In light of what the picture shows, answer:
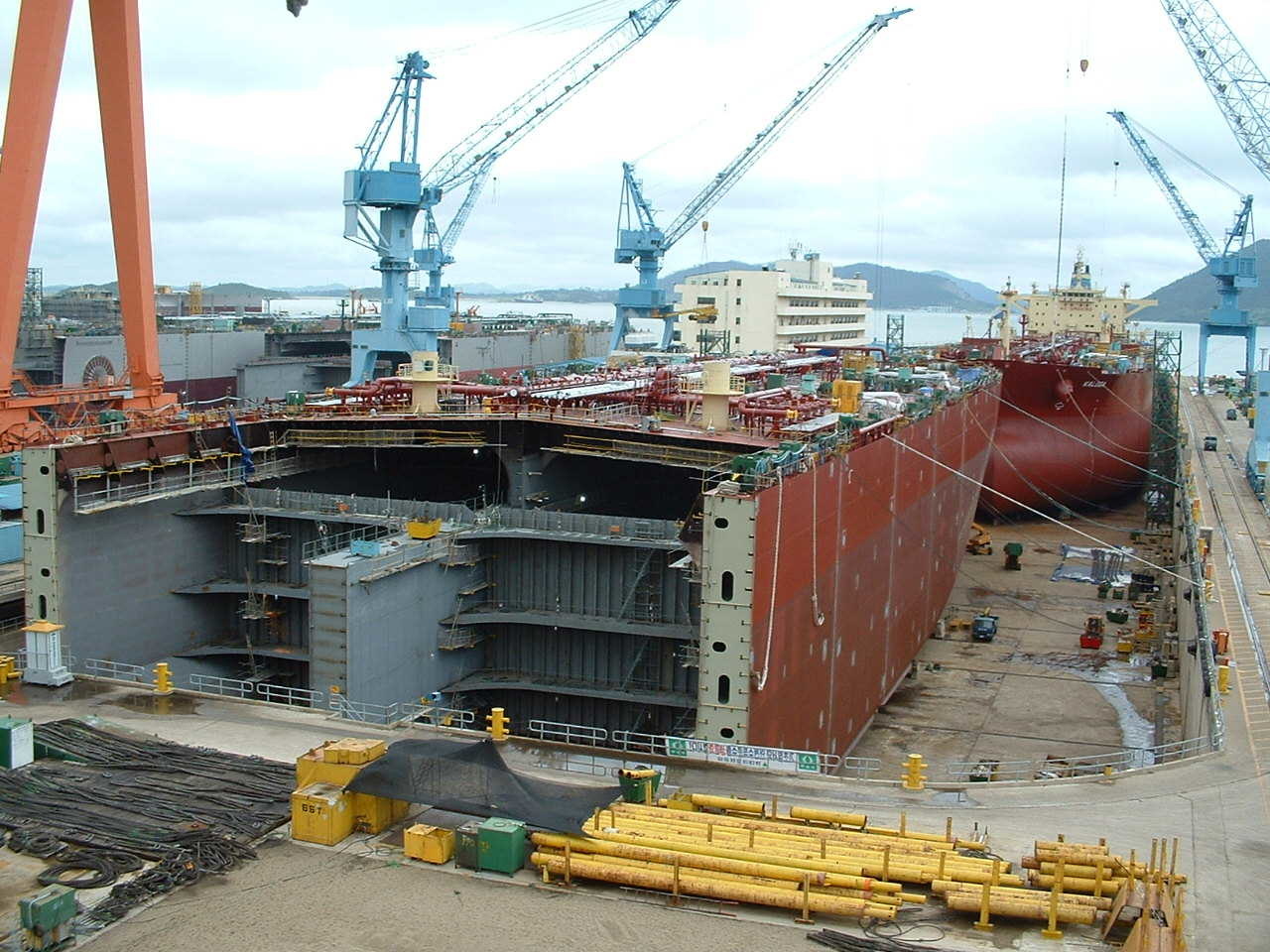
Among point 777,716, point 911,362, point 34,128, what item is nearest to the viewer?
point 777,716

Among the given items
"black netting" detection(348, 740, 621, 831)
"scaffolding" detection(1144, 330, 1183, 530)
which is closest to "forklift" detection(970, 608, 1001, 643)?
"scaffolding" detection(1144, 330, 1183, 530)

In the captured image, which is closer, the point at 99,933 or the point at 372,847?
the point at 99,933

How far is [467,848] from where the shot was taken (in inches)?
539

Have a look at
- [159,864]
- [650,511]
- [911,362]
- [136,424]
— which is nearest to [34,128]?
[136,424]

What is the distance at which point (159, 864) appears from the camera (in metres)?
13.6

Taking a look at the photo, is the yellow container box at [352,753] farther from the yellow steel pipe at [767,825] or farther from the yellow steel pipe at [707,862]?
the yellow steel pipe at [767,825]

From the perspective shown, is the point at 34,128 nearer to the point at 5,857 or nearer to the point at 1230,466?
the point at 5,857

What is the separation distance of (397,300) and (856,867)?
5204 cm

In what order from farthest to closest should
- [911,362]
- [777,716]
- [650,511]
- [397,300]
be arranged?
1. [397,300]
2. [911,362]
3. [650,511]
4. [777,716]

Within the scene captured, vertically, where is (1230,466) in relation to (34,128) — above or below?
below

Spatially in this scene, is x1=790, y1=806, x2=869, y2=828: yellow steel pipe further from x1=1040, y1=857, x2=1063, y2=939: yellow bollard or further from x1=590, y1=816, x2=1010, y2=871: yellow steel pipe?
x1=1040, y1=857, x2=1063, y2=939: yellow bollard

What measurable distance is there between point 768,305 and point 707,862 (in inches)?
2748

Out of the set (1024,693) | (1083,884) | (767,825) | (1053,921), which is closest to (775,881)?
(767,825)

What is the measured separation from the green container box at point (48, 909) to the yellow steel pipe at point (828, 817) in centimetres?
820
